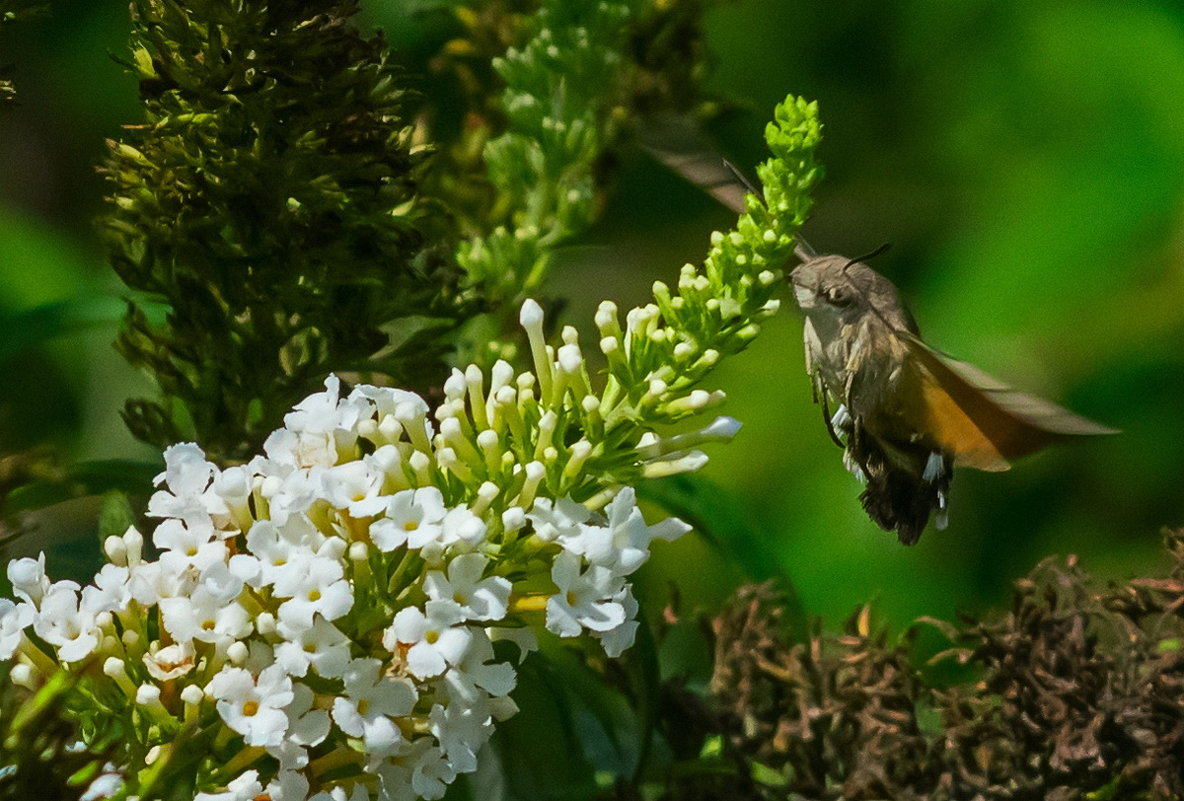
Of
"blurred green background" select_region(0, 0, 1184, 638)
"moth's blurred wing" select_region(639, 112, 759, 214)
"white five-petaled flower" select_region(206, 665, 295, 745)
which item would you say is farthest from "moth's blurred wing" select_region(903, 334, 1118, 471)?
"blurred green background" select_region(0, 0, 1184, 638)

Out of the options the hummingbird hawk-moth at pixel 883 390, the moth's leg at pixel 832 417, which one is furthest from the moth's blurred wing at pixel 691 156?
the moth's leg at pixel 832 417

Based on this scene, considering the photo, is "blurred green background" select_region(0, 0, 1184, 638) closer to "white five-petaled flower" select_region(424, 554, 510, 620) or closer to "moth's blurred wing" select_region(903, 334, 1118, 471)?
"moth's blurred wing" select_region(903, 334, 1118, 471)

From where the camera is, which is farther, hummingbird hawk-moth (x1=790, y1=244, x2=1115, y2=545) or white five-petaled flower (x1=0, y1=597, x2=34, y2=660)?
hummingbird hawk-moth (x1=790, y1=244, x2=1115, y2=545)

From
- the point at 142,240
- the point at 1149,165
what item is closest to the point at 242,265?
the point at 142,240

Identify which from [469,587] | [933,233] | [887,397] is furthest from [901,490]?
[933,233]

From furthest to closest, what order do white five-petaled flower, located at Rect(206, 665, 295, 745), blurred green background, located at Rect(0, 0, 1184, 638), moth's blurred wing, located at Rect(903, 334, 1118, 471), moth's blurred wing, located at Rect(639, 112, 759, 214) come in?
blurred green background, located at Rect(0, 0, 1184, 638), moth's blurred wing, located at Rect(639, 112, 759, 214), moth's blurred wing, located at Rect(903, 334, 1118, 471), white five-petaled flower, located at Rect(206, 665, 295, 745)

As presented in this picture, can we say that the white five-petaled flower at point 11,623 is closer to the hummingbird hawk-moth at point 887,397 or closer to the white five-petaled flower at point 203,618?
the white five-petaled flower at point 203,618

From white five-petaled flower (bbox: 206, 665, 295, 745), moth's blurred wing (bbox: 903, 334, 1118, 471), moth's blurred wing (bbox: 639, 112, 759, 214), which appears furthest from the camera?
moth's blurred wing (bbox: 639, 112, 759, 214)

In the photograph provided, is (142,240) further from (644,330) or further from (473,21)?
(473,21)
